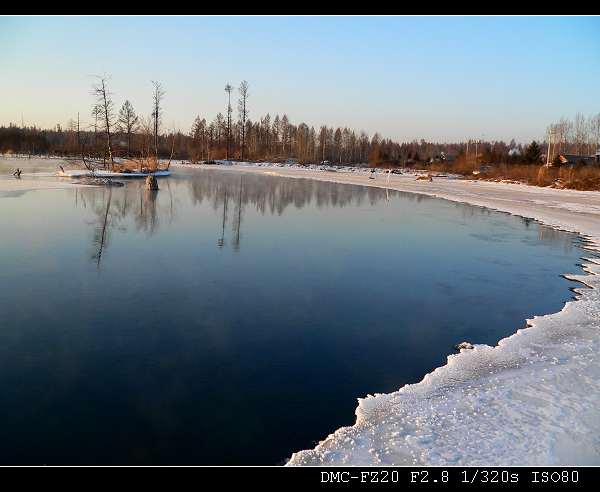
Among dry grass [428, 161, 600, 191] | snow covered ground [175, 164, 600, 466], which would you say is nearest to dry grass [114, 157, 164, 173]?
dry grass [428, 161, 600, 191]

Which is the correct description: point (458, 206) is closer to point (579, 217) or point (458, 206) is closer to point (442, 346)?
point (579, 217)

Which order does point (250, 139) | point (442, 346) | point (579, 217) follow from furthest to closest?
point (250, 139)
point (579, 217)
point (442, 346)

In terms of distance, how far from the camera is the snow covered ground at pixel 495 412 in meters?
3.36

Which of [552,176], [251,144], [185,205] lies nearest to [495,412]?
[185,205]

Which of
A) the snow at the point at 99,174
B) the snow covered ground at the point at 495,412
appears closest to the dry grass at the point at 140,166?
the snow at the point at 99,174

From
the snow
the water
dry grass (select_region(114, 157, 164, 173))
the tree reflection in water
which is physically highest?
dry grass (select_region(114, 157, 164, 173))

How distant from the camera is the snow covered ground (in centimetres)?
336

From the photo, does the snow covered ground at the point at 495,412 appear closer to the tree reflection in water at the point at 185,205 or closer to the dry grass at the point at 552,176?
the tree reflection in water at the point at 185,205

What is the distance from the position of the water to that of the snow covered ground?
0.76ft

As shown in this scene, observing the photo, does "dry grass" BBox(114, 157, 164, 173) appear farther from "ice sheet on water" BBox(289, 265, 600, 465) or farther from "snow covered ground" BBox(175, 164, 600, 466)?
"ice sheet on water" BBox(289, 265, 600, 465)

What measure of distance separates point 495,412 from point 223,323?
310 centimetres
